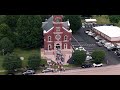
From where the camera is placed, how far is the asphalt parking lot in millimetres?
5591

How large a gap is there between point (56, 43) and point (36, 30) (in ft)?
1.53

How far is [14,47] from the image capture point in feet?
20.1

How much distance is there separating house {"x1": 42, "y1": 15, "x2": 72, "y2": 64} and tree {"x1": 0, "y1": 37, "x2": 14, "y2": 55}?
678mm

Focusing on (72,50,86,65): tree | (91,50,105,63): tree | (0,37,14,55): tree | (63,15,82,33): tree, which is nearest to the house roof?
(63,15,82,33): tree

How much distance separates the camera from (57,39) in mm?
6234

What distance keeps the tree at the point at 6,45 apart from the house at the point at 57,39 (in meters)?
0.68

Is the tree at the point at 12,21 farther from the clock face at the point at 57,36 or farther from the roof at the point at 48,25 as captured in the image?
the clock face at the point at 57,36

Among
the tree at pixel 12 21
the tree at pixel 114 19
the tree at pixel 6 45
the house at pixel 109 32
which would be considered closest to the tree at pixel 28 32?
the tree at pixel 6 45

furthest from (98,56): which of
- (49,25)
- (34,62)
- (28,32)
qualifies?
(28,32)

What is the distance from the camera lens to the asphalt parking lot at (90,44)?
220 inches

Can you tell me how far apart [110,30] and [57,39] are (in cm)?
146

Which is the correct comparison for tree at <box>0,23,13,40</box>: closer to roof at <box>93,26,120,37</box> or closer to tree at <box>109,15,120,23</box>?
roof at <box>93,26,120,37</box>

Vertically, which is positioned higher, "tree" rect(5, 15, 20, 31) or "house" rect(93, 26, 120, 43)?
"tree" rect(5, 15, 20, 31)
